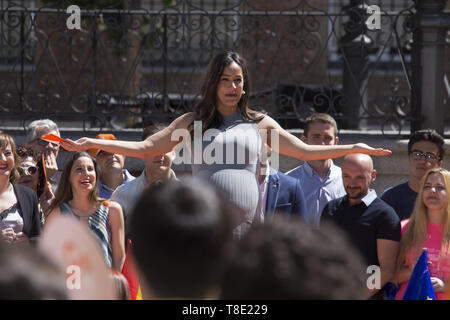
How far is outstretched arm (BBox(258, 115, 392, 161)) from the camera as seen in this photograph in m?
3.98

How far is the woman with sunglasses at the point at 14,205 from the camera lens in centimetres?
430

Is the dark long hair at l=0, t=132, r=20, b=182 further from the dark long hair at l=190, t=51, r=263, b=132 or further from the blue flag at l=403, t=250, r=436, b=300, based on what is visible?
the blue flag at l=403, t=250, r=436, b=300

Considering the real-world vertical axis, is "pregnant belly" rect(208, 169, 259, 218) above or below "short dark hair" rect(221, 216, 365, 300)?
below

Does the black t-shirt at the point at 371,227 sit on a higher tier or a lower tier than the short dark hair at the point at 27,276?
lower

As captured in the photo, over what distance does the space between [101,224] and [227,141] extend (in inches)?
36.8

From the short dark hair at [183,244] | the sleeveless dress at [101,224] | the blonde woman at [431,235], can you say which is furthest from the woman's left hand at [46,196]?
the short dark hair at [183,244]

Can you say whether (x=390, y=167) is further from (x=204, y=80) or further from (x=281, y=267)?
(x=281, y=267)

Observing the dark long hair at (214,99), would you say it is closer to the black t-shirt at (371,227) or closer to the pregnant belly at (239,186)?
the pregnant belly at (239,186)

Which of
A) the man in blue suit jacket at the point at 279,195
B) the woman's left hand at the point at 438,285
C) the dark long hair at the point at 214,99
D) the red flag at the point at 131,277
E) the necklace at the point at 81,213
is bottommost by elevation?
the woman's left hand at the point at 438,285

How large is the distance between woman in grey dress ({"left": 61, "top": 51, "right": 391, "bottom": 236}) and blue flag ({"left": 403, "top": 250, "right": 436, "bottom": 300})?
2.00ft

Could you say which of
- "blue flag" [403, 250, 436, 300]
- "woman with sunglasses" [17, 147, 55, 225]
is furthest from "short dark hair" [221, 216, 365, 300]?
"woman with sunglasses" [17, 147, 55, 225]

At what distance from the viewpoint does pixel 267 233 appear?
150 cm

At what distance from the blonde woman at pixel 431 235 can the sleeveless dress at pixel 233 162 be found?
2.83 feet
